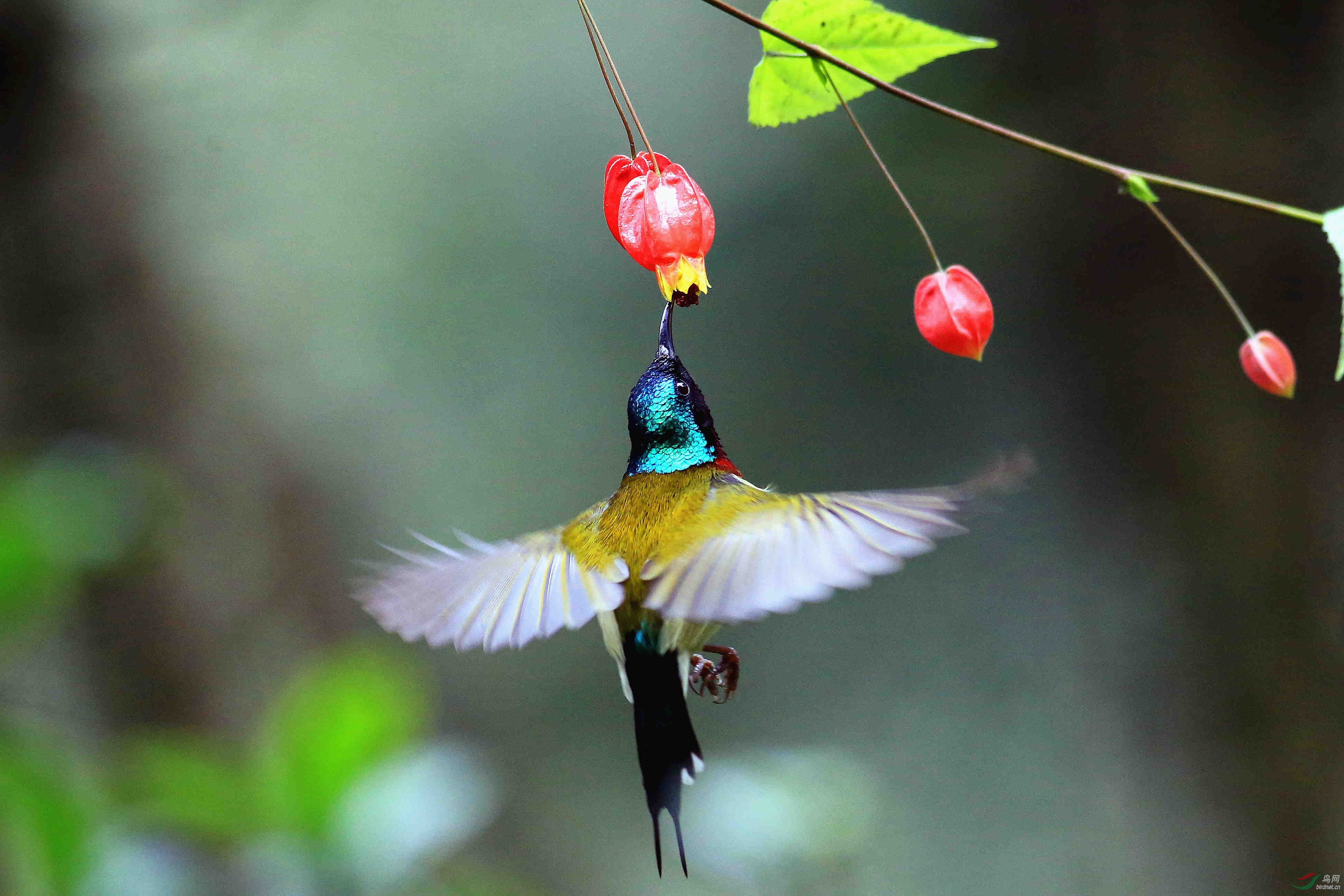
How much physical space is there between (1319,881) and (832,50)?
272 centimetres

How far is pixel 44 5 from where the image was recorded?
238 cm

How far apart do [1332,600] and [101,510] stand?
2955mm

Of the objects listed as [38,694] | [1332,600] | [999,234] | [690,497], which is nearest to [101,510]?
[690,497]

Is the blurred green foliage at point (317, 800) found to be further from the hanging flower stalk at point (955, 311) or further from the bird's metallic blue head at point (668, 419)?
the hanging flower stalk at point (955, 311)

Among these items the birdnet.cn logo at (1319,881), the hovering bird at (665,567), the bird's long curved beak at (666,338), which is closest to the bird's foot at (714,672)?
the hovering bird at (665,567)

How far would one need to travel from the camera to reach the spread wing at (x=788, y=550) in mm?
895

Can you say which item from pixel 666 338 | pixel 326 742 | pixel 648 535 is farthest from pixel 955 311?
pixel 326 742

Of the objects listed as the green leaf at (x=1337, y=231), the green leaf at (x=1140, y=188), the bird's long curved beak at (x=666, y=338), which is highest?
the green leaf at (x=1140, y=188)

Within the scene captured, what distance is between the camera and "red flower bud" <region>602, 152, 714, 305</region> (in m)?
1.18

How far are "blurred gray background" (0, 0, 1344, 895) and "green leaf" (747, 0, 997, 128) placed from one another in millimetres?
1620

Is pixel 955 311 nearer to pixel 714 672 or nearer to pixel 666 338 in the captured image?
pixel 666 338

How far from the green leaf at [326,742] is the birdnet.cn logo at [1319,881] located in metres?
2.77

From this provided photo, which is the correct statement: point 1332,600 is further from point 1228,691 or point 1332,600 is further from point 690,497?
point 690,497

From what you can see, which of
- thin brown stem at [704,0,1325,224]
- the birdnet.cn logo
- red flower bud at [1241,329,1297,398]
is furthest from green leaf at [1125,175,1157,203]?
the birdnet.cn logo
